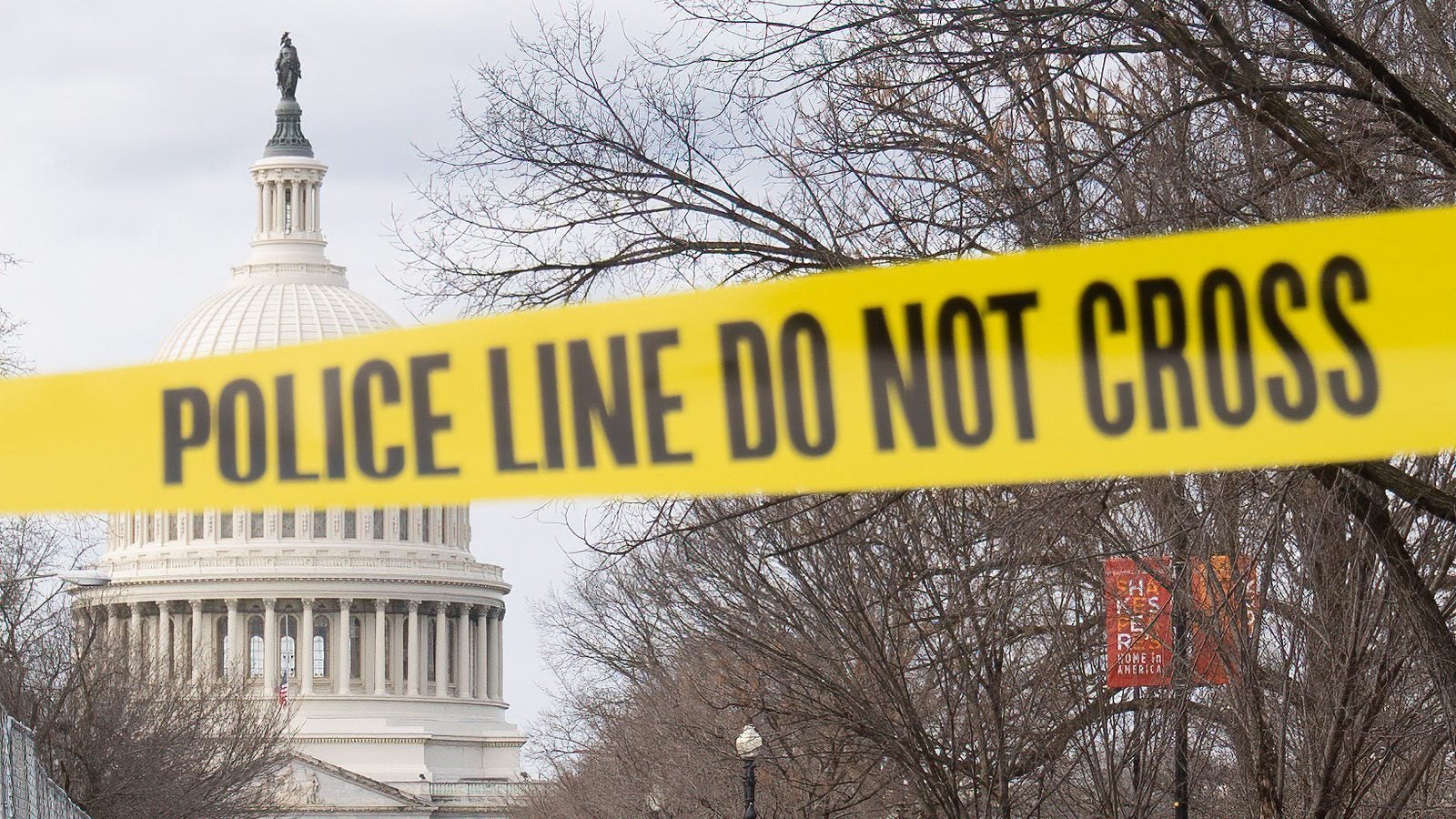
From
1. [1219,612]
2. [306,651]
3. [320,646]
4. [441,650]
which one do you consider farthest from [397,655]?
[1219,612]

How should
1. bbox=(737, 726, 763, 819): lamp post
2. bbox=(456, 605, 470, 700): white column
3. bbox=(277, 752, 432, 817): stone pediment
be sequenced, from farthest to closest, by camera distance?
bbox=(456, 605, 470, 700): white column → bbox=(277, 752, 432, 817): stone pediment → bbox=(737, 726, 763, 819): lamp post

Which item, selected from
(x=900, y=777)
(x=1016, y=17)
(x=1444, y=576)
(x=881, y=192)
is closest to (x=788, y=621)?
(x=900, y=777)

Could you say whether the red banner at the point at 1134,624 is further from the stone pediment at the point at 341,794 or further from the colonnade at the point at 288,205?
the colonnade at the point at 288,205

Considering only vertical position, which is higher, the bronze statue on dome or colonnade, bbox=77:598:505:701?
the bronze statue on dome

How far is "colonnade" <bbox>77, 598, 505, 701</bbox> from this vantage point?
115062 millimetres

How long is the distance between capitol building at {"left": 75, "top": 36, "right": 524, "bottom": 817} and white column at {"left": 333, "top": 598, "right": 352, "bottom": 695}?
9 cm

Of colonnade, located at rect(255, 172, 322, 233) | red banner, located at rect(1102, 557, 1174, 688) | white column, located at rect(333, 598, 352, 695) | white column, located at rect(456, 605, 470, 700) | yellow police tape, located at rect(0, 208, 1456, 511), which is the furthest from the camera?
colonnade, located at rect(255, 172, 322, 233)

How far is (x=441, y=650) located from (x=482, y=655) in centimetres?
336

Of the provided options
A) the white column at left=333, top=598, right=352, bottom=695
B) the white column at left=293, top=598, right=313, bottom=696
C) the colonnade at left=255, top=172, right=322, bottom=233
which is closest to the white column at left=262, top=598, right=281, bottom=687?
the white column at left=293, top=598, right=313, bottom=696

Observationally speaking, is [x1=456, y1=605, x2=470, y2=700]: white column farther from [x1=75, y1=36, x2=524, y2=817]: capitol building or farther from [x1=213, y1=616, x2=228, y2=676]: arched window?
[x1=213, y1=616, x2=228, y2=676]: arched window

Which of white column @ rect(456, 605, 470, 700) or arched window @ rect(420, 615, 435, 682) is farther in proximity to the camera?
white column @ rect(456, 605, 470, 700)

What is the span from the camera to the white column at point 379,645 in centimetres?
11862

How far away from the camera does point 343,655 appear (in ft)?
386

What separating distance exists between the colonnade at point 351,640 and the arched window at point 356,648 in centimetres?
4
